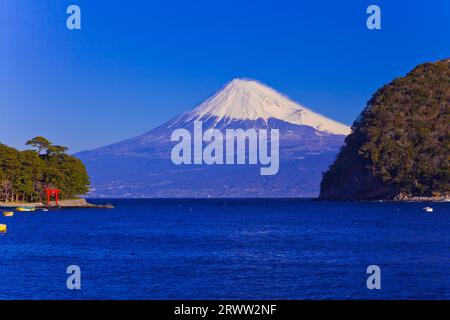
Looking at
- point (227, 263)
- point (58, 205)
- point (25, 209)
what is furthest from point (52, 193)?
point (227, 263)

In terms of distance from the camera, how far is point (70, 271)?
5206 cm

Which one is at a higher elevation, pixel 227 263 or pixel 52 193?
pixel 52 193

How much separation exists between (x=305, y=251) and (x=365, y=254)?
5425 mm

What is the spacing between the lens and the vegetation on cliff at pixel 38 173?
159875mm

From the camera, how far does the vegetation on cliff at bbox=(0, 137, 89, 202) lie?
159875 millimetres

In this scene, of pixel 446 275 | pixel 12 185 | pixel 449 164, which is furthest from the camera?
pixel 449 164

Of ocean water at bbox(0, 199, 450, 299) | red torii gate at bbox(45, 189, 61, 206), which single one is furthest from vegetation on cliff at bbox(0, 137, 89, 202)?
ocean water at bbox(0, 199, 450, 299)

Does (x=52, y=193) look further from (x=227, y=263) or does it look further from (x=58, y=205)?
(x=227, y=263)

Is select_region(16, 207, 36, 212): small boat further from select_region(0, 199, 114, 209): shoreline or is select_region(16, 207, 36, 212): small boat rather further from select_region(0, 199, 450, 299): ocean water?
select_region(0, 199, 450, 299): ocean water

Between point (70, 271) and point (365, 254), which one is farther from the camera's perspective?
point (365, 254)

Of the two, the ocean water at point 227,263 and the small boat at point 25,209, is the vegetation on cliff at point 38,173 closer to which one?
the small boat at point 25,209

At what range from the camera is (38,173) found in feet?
535
